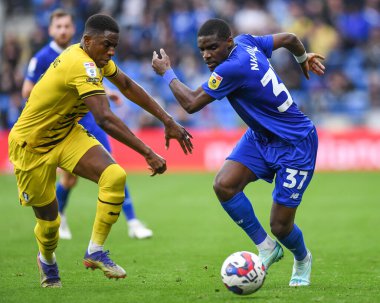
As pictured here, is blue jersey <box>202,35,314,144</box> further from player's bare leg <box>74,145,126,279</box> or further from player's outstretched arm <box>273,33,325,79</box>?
player's bare leg <box>74,145,126,279</box>

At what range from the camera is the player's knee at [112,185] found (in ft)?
23.3

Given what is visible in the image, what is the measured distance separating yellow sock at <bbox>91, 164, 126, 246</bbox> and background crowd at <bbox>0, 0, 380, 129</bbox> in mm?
15251

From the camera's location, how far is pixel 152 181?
1995cm

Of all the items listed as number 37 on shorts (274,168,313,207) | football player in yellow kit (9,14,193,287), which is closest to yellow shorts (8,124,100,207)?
football player in yellow kit (9,14,193,287)

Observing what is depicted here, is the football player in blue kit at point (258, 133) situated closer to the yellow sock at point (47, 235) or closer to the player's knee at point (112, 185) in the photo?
the player's knee at point (112, 185)

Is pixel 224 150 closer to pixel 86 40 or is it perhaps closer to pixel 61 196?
pixel 61 196

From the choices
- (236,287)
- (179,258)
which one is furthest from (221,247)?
(236,287)

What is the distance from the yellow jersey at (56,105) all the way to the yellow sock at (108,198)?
670 mm

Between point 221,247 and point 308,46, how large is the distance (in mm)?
13357

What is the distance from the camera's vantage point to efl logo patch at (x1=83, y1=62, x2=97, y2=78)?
7.01 m

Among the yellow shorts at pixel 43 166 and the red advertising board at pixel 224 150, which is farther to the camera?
the red advertising board at pixel 224 150

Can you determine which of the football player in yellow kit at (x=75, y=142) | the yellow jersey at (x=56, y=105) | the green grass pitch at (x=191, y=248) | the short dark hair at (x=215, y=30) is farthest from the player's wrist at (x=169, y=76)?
the green grass pitch at (x=191, y=248)

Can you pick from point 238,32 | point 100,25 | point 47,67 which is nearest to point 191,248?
point 47,67

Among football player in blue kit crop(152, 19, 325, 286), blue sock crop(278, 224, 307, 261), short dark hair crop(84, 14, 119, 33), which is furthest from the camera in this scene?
blue sock crop(278, 224, 307, 261)
